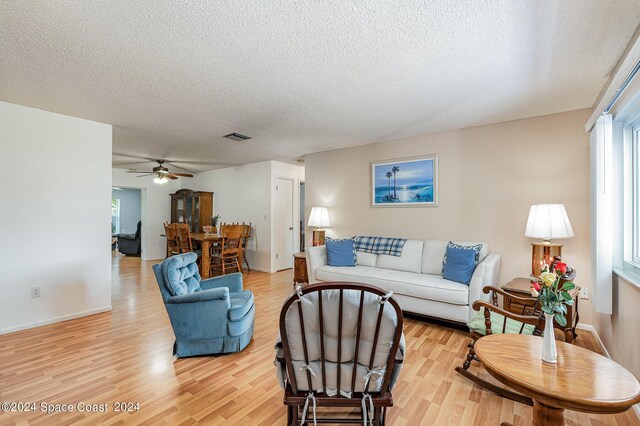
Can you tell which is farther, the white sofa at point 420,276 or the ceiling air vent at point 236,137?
the ceiling air vent at point 236,137

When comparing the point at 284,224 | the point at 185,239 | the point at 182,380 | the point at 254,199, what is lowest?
the point at 182,380

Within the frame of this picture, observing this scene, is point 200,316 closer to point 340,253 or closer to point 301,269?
point 340,253

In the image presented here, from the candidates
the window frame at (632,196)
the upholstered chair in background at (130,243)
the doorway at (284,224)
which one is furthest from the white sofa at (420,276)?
the upholstered chair in background at (130,243)

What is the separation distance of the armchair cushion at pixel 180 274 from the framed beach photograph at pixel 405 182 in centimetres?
274

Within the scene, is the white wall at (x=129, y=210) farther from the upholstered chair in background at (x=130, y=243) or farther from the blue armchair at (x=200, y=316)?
the blue armchair at (x=200, y=316)

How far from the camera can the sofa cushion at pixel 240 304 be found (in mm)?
2389

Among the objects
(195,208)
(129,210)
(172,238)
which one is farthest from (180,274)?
(129,210)

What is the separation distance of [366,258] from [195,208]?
4.97 metres

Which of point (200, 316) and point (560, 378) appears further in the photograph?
point (200, 316)

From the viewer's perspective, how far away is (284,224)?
243 inches

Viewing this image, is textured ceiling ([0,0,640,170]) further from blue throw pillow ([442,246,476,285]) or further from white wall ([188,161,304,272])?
white wall ([188,161,304,272])

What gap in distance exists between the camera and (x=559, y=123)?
3049mm

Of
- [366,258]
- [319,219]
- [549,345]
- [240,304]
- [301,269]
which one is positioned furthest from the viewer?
[319,219]

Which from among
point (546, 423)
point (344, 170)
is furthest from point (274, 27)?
point (344, 170)
